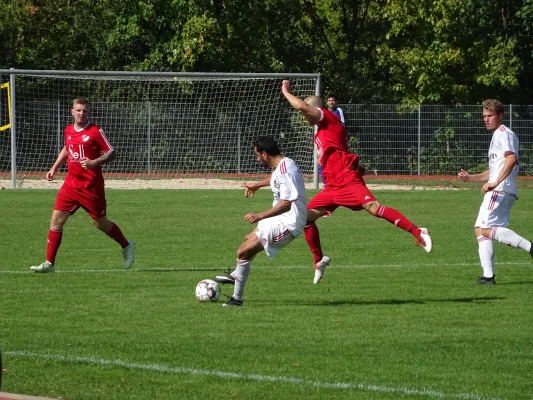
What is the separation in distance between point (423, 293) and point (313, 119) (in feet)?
6.99

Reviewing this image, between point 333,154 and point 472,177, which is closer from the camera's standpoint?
point 333,154

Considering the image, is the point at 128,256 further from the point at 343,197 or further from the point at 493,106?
the point at 493,106

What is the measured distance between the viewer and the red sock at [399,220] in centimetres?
1161

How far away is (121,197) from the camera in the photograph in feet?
88.9

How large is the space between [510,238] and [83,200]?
16.0 feet

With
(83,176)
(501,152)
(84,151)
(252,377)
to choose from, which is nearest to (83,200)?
(83,176)

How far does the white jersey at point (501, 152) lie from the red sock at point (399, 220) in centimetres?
136

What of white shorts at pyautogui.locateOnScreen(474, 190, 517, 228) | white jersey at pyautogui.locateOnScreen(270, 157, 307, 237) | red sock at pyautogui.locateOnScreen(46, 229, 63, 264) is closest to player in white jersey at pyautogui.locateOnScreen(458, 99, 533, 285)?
white shorts at pyautogui.locateOnScreen(474, 190, 517, 228)

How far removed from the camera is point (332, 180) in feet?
41.3

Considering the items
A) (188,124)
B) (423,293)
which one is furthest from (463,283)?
(188,124)

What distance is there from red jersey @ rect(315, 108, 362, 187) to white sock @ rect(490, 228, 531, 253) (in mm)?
1570

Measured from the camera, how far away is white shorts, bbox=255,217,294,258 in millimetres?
10797

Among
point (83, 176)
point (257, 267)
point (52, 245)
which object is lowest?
point (257, 267)

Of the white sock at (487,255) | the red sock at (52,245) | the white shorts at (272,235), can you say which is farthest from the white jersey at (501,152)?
the red sock at (52,245)
